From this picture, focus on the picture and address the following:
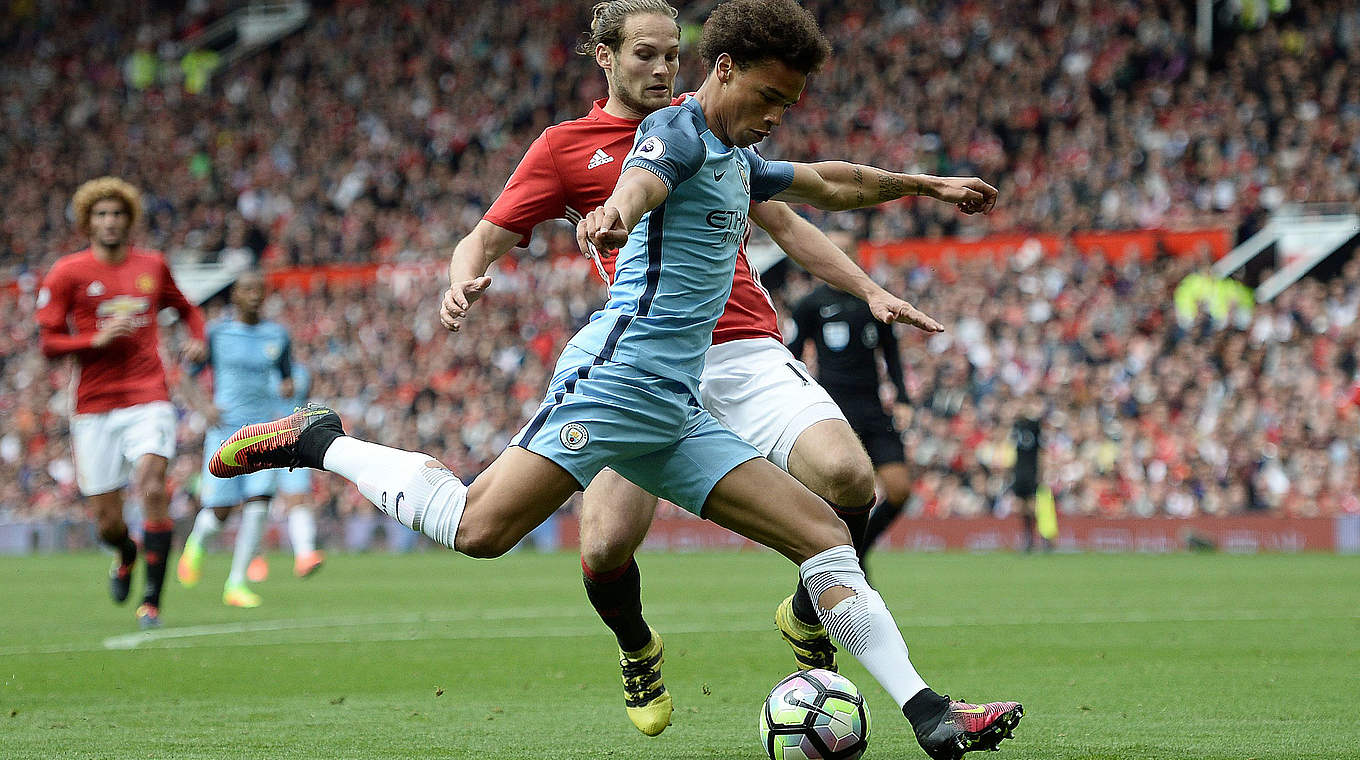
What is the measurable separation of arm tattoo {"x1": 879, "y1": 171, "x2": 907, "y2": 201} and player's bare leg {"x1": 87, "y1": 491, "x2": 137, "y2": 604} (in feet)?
18.9

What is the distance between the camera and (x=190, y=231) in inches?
1270

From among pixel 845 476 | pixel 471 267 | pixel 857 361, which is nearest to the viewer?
pixel 471 267

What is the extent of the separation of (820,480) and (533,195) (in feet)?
4.96

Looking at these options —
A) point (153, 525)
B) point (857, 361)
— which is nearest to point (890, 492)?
point (857, 361)

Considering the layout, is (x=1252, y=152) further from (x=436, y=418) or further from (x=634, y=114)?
(x=634, y=114)

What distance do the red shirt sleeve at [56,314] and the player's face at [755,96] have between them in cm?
615

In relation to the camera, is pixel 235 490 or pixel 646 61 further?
pixel 235 490

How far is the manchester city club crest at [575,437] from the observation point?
15.9 feet

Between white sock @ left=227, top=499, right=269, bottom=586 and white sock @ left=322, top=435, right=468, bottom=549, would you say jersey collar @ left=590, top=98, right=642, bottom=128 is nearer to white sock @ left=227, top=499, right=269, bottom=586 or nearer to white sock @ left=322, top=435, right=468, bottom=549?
white sock @ left=322, top=435, right=468, bottom=549

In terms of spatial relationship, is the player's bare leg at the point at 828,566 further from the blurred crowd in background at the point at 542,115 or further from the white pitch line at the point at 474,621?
the blurred crowd in background at the point at 542,115

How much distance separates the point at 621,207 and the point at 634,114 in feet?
5.59

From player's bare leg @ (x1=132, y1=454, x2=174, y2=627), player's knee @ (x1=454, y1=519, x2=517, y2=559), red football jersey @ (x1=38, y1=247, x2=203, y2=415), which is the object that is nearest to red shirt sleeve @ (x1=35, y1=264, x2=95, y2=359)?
red football jersey @ (x1=38, y1=247, x2=203, y2=415)

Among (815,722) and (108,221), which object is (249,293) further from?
(815,722)

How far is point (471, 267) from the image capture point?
17.4ft
